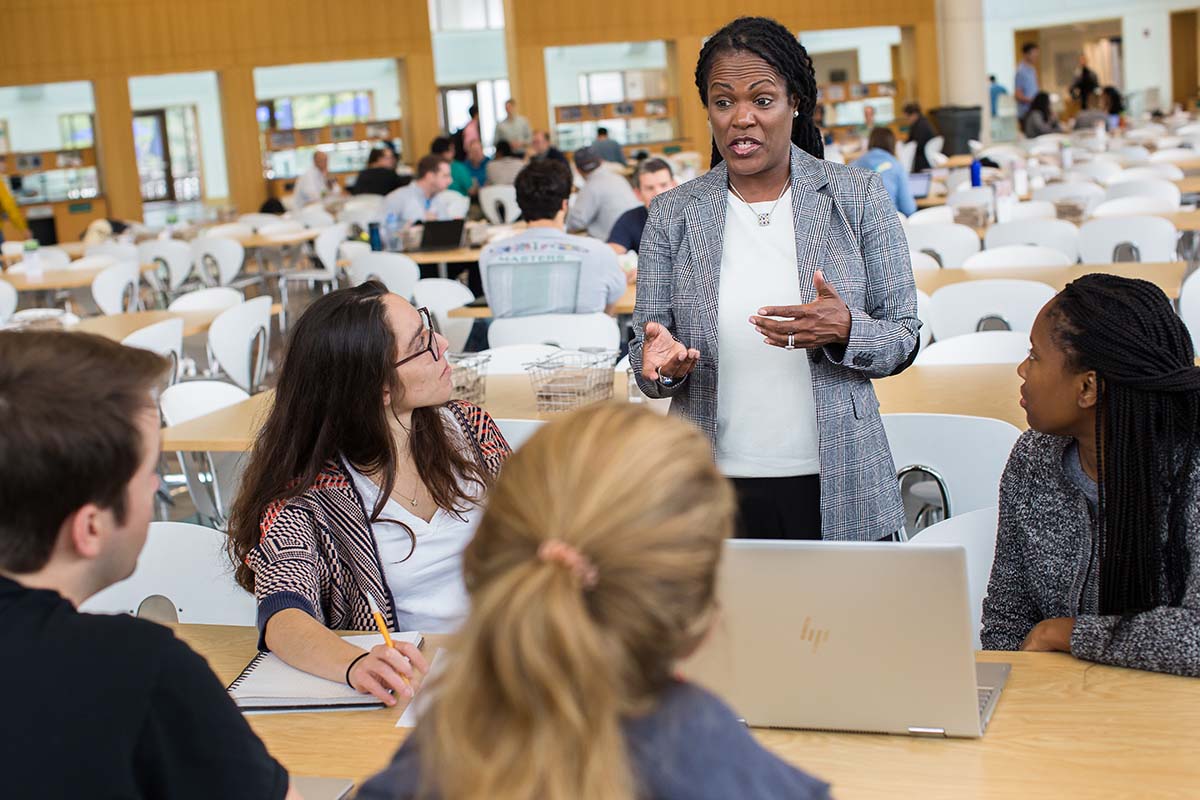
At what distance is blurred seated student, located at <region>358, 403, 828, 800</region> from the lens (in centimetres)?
88

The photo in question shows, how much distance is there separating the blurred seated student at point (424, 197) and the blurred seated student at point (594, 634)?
8.13 meters

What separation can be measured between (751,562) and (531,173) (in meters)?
4.38

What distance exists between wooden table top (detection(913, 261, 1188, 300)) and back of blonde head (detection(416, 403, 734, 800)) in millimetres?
3762

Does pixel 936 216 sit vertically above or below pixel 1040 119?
below

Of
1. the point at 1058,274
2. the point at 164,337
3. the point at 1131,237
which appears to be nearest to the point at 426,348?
the point at 1058,274

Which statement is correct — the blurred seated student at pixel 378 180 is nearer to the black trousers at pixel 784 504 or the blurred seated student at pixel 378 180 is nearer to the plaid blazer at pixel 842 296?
the plaid blazer at pixel 842 296

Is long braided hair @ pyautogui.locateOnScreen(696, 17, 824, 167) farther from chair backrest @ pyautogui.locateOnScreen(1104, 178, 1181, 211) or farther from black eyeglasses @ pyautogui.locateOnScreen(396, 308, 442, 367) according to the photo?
chair backrest @ pyautogui.locateOnScreen(1104, 178, 1181, 211)

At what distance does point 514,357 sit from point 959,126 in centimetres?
1355

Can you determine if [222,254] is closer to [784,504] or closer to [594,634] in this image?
[784,504]

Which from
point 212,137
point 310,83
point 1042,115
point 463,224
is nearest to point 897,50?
point 1042,115

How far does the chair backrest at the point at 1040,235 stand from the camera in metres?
6.10

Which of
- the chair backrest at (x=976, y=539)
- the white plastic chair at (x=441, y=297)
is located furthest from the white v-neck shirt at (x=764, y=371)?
the white plastic chair at (x=441, y=297)

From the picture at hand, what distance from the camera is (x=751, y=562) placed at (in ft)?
4.93

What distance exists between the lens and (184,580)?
99.3 inches
